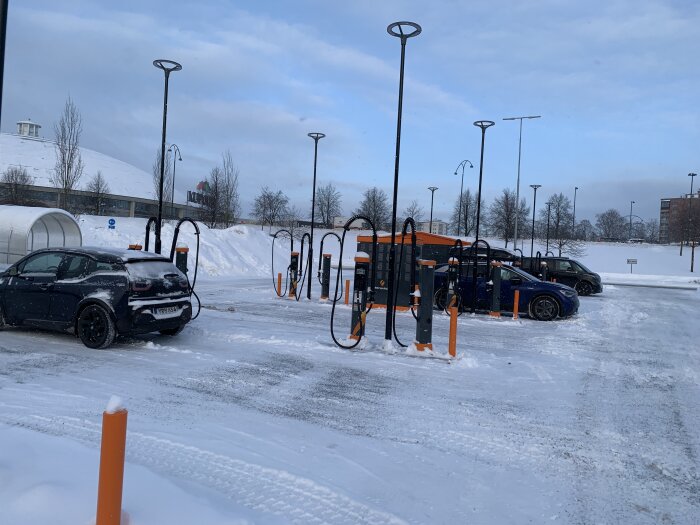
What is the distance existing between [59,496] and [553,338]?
10.2 metres

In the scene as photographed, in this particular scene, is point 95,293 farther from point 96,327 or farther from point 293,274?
point 293,274

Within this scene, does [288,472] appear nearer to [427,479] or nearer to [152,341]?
[427,479]

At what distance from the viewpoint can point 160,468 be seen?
4.14 m

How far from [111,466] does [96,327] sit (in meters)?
6.26

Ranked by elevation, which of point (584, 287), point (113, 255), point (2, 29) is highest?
point (2, 29)

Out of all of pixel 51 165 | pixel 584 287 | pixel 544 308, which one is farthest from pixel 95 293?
pixel 51 165

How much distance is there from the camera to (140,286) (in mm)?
8203

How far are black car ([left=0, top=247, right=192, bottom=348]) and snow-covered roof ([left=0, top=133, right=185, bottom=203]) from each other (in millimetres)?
66895

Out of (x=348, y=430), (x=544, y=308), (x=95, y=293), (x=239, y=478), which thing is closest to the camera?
(x=239, y=478)

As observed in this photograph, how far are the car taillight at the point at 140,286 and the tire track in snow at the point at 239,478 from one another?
3.24 meters

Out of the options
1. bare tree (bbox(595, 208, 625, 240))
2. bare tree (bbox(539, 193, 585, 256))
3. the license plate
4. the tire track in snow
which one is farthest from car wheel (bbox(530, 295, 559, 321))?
bare tree (bbox(595, 208, 625, 240))

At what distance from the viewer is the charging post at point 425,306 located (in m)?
8.74

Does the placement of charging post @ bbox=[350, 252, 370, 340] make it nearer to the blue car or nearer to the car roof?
the car roof

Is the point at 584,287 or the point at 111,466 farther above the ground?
the point at 111,466
